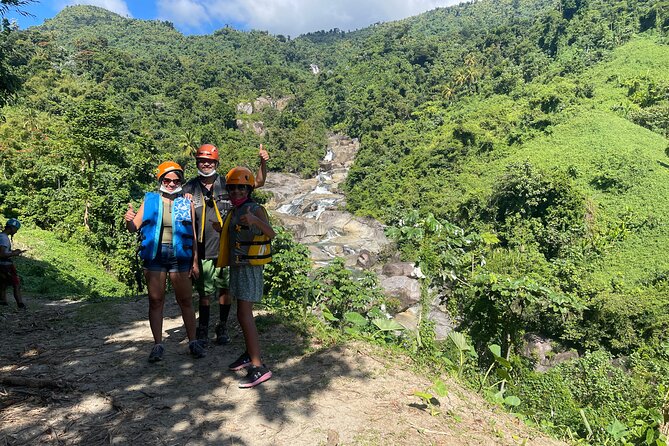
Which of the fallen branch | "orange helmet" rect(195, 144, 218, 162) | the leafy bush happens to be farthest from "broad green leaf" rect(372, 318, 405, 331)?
the leafy bush

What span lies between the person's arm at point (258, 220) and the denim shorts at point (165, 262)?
746 millimetres

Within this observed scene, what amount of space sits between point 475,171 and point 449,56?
43.5 m

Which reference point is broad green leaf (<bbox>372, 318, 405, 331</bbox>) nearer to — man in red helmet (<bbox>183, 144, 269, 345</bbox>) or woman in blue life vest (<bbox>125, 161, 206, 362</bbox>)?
man in red helmet (<bbox>183, 144, 269, 345</bbox>)

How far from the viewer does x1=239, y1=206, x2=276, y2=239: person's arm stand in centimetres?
279

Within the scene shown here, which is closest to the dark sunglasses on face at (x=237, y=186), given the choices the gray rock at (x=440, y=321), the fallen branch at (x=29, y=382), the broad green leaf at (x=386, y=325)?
the fallen branch at (x=29, y=382)

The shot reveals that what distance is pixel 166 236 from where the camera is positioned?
3.10 m

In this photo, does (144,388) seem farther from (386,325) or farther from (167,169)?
(386,325)

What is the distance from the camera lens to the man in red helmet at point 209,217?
3482 mm

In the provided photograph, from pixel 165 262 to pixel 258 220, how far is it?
0.93 meters

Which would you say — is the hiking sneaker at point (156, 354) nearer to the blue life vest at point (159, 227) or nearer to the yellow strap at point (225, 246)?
the blue life vest at point (159, 227)

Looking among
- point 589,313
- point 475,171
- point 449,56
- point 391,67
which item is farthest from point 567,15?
point 589,313

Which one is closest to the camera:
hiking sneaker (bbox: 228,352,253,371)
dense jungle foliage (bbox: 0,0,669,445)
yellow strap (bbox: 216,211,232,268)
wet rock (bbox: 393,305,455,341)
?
yellow strap (bbox: 216,211,232,268)

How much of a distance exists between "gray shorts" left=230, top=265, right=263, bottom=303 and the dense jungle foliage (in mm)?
1616

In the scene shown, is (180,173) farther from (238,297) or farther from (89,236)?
(89,236)
